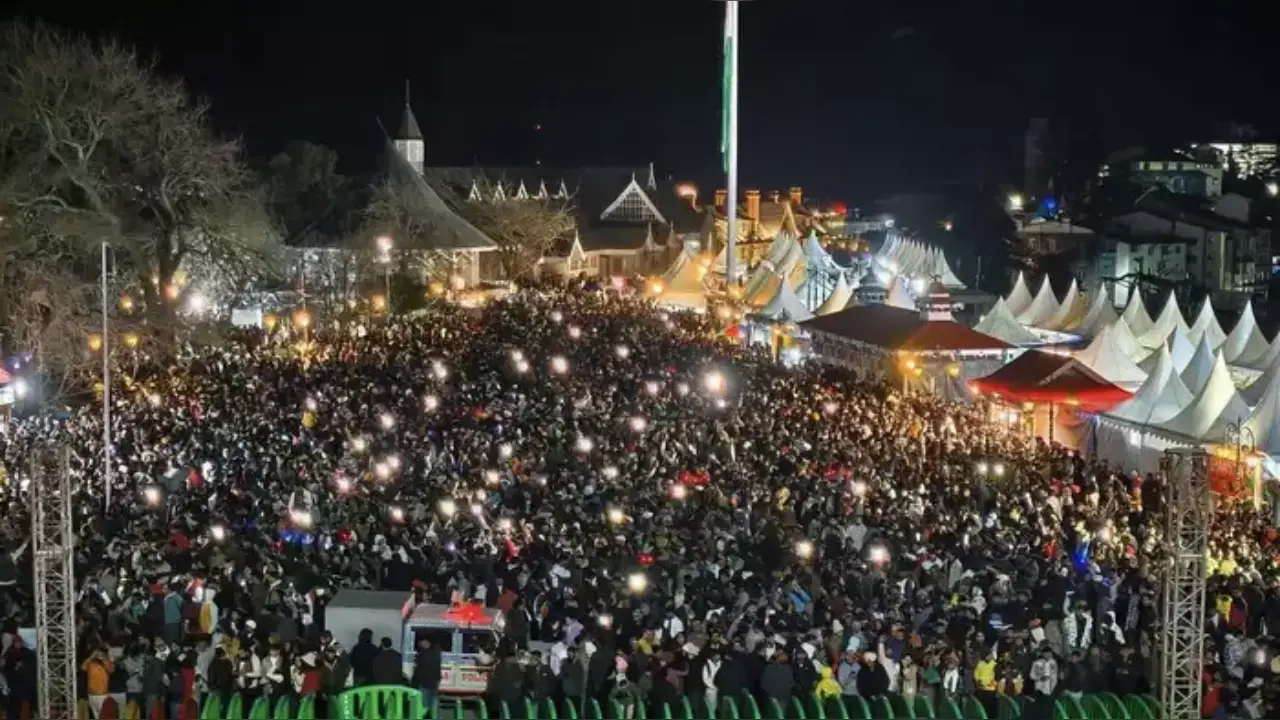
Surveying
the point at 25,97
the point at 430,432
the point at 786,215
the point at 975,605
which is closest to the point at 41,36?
the point at 25,97

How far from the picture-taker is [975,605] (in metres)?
11.4

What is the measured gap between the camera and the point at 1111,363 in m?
21.2

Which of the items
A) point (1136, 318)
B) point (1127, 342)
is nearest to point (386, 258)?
point (1136, 318)

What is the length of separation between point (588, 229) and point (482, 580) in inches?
2141

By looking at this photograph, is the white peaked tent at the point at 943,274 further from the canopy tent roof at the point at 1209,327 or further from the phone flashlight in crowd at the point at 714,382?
the phone flashlight in crowd at the point at 714,382

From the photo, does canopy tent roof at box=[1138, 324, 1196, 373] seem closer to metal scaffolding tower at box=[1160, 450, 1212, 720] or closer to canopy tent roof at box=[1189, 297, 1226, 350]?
canopy tent roof at box=[1189, 297, 1226, 350]

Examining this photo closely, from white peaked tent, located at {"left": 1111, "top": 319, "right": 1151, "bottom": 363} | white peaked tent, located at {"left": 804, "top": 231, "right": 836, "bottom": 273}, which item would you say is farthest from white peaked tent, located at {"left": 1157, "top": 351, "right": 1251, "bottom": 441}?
white peaked tent, located at {"left": 804, "top": 231, "right": 836, "bottom": 273}

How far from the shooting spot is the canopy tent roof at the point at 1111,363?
21.1m

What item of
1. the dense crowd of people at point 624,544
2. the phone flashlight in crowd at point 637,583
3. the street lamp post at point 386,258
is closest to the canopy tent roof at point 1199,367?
the dense crowd of people at point 624,544

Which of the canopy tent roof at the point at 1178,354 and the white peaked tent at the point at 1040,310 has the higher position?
the white peaked tent at the point at 1040,310

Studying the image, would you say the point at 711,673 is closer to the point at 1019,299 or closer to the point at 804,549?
the point at 804,549

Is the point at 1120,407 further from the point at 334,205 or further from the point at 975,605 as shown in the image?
the point at 334,205

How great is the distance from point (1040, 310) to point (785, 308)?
5063 millimetres

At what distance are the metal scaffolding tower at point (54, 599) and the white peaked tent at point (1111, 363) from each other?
49.5 feet
